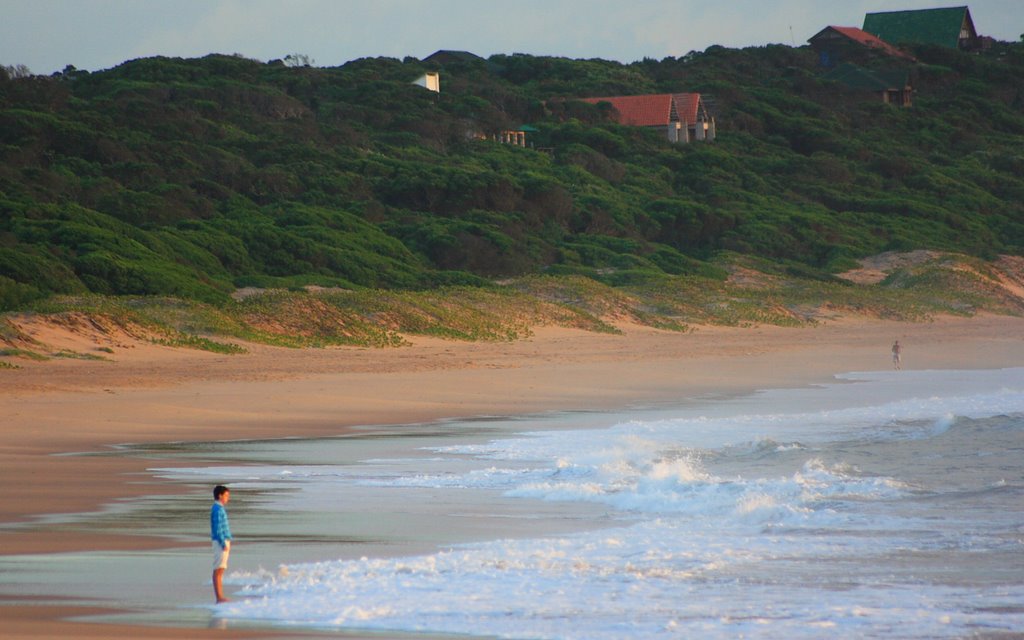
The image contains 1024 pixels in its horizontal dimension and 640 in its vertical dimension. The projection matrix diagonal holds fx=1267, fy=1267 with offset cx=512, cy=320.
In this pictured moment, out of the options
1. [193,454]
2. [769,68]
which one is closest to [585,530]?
[193,454]

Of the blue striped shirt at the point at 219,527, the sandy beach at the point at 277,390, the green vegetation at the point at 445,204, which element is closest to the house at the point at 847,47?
the green vegetation at the point at 445,204

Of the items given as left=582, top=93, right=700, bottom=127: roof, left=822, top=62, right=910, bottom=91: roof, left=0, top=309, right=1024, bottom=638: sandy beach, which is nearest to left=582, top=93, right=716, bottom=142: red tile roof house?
left=582, top=93, right=700, bottom=127: roof

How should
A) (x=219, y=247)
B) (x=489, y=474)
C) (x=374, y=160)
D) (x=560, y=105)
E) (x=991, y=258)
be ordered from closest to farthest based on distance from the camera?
(x=489, y=474), (x=219, y=247), (x=374, y=160), (x=991, y=258), (x=560, y=105)

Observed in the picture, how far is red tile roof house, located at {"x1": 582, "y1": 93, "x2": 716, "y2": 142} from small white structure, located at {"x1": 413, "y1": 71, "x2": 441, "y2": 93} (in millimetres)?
9149

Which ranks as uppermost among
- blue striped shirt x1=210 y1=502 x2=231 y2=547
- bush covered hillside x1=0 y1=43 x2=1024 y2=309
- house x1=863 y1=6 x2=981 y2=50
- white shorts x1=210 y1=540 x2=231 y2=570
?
house x1=863 y1=6 x2=981 y2=50

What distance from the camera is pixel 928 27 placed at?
420 feet

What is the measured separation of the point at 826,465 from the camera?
44.2 ft

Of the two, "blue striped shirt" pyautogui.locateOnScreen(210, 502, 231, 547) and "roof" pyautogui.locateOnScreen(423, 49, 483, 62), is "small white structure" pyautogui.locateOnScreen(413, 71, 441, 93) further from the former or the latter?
"blue striped shirt" pyautogui.locateOnScreen(210, 502, 231, 547)

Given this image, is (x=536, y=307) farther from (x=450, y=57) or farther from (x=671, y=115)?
(x=450, y=57)

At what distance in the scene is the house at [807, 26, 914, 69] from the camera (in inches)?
4343

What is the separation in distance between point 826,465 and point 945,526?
136 inches

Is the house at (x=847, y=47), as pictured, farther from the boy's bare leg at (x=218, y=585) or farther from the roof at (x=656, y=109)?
the boy's bare leg at (x=218, y=585)

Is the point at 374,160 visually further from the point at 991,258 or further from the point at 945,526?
the point at 945,526

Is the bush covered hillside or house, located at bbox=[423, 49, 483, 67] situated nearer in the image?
the bush covered hillside
